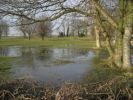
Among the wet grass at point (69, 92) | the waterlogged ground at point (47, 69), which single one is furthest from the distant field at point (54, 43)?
the wet grass at point (69, 92)

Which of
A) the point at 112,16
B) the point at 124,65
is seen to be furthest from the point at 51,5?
the point at 124,65

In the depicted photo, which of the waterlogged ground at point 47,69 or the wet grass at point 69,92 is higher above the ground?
the wet grass at point 69,92

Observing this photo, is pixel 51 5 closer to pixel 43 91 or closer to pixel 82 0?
pixel 82 0

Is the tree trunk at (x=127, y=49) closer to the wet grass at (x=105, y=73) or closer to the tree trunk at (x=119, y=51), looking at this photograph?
the wet grass at (x=105, y=73)

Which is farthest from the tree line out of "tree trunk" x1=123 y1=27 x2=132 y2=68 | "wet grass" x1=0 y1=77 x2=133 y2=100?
"wet grass" x1=0 y1=77 x2=133 y2=100

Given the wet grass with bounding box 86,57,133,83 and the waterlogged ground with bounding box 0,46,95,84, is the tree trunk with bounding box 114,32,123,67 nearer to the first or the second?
the wet grass with bounding box 86,57,133,83

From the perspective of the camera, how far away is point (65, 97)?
15.1ft

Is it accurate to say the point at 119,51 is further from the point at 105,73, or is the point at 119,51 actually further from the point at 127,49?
the point at 105,73

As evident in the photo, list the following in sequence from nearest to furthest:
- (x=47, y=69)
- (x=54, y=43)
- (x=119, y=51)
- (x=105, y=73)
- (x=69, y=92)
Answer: (x=69, y=92), (x=105, y=73), (x=47, y=69), (x=119, y=51), (x=54, y=43)

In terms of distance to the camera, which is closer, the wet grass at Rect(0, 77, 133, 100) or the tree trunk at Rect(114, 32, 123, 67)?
the wet grass at Rect(0, 77, 133, 100)

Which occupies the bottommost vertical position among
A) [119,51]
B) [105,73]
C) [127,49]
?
[105,73]

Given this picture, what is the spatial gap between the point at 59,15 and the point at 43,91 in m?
18.8

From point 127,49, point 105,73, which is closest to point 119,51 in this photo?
point 127,49

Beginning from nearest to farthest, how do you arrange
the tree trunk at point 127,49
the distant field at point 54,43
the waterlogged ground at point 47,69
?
the waterlogged ground at point 47,69
the tree trunk at point 127,49
the distant field at point 54,43
